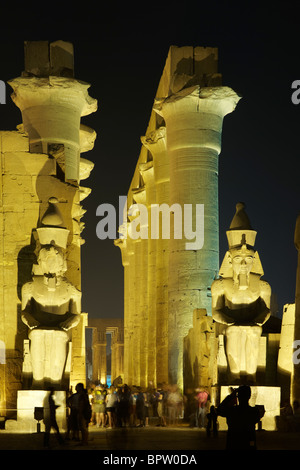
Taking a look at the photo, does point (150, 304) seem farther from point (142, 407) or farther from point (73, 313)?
point (73, 313)

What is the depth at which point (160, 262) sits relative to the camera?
2617 centimetres

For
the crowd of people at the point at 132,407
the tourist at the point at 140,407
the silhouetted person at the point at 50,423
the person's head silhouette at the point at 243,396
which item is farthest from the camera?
the tourist at the point at 140,407

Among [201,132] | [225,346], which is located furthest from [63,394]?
[201,132]

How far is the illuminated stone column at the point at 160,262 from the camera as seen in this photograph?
25.6 metres

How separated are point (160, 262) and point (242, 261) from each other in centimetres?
1143

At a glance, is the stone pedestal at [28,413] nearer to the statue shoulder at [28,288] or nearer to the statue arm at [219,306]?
the statue shoulder at [28,288]

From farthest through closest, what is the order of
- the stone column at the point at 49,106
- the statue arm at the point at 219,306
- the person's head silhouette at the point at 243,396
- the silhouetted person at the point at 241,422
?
the stone column at the point at 49,106
the statue arm at the point at 219,306
the person's head silhouette at the point at 243,396
the silhouetted person at the point at 241,422

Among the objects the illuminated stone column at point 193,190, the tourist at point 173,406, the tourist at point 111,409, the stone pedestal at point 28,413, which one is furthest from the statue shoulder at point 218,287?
the illuminated stone column at point 193,190

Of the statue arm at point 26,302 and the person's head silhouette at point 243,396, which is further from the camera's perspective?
the statue arm at point 26,302

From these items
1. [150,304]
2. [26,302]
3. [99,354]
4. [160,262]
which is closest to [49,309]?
[26,302]

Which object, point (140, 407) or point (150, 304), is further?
point (150, 304)

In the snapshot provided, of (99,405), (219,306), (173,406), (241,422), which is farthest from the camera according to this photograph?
(173,406)

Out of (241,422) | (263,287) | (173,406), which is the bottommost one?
(241,422)

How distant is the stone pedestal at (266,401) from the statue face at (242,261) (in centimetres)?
188
